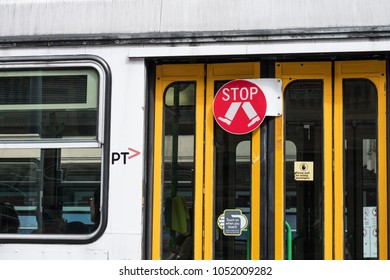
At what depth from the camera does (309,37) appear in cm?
367

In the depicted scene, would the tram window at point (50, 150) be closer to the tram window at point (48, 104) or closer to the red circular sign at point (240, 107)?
the tram window at point (48, 104)

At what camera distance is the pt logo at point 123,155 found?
376 centimetres

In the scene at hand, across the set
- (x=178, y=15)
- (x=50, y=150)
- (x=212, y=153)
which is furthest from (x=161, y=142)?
(x=178, y=15)

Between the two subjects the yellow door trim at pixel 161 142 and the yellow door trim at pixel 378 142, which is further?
the yellow door trim at pixel 161 142

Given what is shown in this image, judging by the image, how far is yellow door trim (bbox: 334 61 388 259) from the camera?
3641 mm

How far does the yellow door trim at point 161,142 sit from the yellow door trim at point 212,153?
0.04m

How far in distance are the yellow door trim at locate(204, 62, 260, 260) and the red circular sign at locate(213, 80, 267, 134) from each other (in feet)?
0.17

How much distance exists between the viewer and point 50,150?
3855 millimetres

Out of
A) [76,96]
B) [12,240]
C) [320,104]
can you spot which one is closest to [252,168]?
[320,104]

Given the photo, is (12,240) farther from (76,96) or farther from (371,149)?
(371,149)

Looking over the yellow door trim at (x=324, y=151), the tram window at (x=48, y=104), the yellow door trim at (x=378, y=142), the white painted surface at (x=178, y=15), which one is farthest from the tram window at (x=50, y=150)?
the yellow door trim at (x=378, y=142)

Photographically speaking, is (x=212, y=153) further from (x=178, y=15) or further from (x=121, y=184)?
(x=178, y=15)
